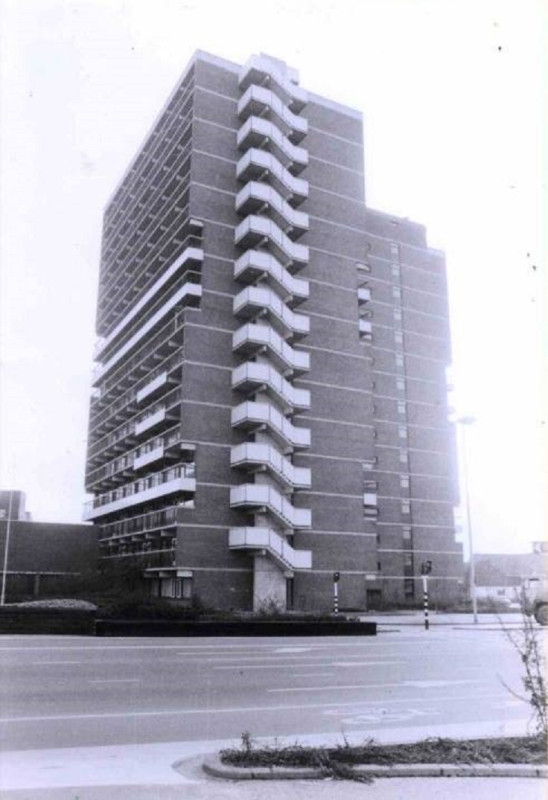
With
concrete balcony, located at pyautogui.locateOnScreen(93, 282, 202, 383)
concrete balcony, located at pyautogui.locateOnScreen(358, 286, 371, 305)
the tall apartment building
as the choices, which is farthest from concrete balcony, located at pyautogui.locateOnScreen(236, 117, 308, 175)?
concrete balcony, located at pyautogui.locateOnScreen(358, 286, 371, 305)

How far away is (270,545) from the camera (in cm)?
3834

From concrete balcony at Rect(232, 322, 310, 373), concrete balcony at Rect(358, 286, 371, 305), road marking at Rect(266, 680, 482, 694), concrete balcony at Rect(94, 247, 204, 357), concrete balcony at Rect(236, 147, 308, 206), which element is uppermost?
concrete balcony at Rect(236, 147, 308, 206)

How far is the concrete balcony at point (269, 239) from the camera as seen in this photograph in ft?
142

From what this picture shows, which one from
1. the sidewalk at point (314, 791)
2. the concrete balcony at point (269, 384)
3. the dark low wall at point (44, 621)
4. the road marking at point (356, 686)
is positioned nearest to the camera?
the sidewalk at point (314, 791)

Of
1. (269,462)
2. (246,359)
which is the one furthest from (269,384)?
(269,462)

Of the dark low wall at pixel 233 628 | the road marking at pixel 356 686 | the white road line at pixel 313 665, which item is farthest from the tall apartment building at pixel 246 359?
the road marking at pixel 356 686

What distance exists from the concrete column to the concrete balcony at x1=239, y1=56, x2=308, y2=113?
3004 cm

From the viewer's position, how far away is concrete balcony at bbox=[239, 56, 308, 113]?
1845 inches

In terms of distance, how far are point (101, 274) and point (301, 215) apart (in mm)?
28496

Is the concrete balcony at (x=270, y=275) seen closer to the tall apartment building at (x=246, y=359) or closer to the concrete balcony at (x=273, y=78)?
the tall apartment building at (x=246, y=359)

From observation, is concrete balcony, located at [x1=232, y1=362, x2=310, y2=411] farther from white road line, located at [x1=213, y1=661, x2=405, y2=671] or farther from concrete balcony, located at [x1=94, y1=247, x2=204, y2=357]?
white road line, located at [x1=213, y1=661, x2=405, y2=671]

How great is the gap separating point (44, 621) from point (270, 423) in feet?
59.5

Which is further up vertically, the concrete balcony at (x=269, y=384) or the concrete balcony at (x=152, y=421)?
the concrete balcony at (x=269, y=384)

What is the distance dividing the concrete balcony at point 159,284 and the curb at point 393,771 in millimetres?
38416
